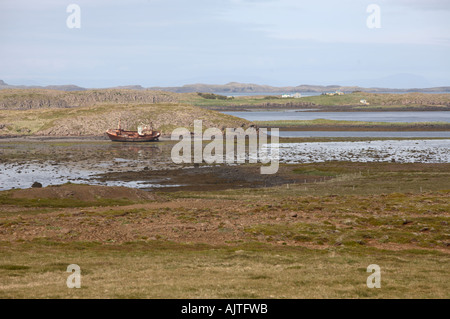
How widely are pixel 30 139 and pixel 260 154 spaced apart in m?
61.1

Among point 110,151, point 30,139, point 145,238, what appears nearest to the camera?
point 145,238

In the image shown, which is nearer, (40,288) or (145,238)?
(40,288)

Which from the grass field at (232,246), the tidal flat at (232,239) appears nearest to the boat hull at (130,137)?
the tidal flat at (232,239)

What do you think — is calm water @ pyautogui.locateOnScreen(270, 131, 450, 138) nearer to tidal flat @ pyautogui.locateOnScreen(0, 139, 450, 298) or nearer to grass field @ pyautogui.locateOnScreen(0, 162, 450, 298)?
tidal flat @ pyautogui.locateOnScreen(0, 139, 450, 298)

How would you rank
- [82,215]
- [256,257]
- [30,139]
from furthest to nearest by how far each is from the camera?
[30,139]
[82,215]
[256,257]

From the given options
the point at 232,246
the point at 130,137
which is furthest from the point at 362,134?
the point at 232,246

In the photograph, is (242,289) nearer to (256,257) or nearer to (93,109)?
(256,257)

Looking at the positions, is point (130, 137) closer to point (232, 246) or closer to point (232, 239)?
point (232, 239)

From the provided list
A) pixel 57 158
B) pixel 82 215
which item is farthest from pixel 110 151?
pixel 82 215

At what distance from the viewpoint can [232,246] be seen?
28578mm

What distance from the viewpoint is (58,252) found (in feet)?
86.0

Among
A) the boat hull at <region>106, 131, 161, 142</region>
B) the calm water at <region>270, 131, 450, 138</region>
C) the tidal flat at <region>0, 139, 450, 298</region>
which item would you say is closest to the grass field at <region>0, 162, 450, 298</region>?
the tidal flat at <region>0, 139, 450, 298</region>

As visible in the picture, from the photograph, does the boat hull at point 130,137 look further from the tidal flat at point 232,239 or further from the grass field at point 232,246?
the grass field at point 232,246

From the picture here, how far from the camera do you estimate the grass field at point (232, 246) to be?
17656mm
